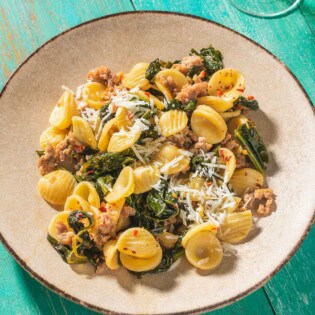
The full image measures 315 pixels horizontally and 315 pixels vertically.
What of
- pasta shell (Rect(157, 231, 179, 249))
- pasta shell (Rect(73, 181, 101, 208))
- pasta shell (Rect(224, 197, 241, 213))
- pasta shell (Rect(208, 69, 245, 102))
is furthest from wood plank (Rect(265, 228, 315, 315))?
pasta shell (Rect(73, 181, 101, 208))

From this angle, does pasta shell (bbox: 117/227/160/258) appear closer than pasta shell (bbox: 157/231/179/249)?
Yes

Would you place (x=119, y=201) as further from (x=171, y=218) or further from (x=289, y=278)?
(x=289, y=278)

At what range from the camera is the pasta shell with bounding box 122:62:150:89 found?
2.72 meters

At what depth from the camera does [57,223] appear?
244 cm

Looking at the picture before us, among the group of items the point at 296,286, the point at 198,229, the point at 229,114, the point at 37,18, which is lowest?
the point at 296,286

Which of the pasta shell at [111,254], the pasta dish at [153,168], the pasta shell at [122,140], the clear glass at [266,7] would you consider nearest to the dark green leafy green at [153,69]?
the pasta dish at [153,168]

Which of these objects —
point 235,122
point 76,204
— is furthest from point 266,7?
point 76,204

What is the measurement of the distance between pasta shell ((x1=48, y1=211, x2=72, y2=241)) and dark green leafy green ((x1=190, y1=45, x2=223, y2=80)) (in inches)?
40.5

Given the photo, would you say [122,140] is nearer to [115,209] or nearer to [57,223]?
[115,209]

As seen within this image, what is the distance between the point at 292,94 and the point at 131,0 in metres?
1.30

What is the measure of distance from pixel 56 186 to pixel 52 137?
30 cm

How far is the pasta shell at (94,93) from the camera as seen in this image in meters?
2.74

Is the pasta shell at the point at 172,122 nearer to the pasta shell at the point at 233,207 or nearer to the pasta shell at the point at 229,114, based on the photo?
the pasta shell at the point at 229,114

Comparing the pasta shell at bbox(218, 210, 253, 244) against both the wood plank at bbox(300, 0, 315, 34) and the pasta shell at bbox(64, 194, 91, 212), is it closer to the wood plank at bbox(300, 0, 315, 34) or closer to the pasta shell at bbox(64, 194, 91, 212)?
the pasta shell at bbox(64, 194, 91, 212)
